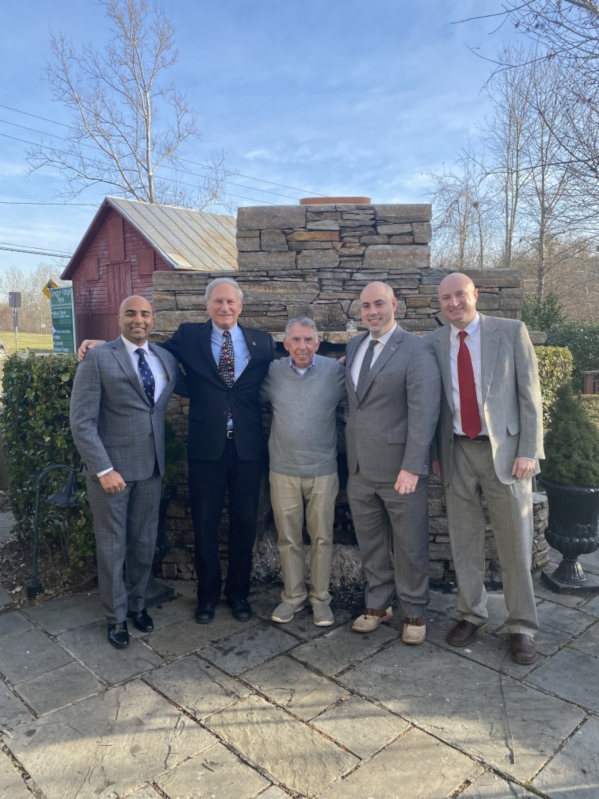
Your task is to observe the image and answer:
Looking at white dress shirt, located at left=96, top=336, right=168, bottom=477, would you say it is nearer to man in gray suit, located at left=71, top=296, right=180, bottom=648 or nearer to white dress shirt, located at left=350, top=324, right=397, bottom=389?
man in gray suit, located at left=71, top=296, right=180, bottom=648

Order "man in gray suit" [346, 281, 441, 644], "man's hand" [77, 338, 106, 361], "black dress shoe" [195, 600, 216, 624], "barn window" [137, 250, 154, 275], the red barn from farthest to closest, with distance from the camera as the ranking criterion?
"barn window" [137, 250, 154, 275]
the red barn
"black dress shoe" [195, 600, 216, 624]
"man's hand" [77, 338, 106, 361]
"man in gray suit" [346, 281, 441, 644]

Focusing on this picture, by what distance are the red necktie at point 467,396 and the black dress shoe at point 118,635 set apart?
82.1 inches

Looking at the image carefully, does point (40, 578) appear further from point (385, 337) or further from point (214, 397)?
point (385, 337)

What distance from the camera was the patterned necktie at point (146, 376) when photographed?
303cm

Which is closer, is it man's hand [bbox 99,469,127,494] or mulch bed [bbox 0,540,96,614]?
man's hand [bbox 99,469,127,494]

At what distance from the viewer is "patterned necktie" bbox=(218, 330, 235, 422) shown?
3.23 metres

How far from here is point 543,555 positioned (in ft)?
13.2

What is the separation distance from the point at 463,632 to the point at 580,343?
12.0 metres

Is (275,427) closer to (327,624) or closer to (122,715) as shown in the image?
(327,624)

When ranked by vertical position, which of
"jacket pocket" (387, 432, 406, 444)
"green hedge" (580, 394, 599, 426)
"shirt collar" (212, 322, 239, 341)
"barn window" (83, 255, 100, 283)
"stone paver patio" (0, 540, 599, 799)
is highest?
"barn window" (83, 255, 100, 283)

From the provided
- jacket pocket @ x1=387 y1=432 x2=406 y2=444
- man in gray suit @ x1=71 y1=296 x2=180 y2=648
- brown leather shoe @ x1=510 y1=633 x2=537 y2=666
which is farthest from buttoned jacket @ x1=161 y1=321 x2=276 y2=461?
brown leather shoe @ x1=510 y1=633 x2=537 y2=666

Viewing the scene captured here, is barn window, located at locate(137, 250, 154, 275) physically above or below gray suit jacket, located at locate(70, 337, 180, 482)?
above

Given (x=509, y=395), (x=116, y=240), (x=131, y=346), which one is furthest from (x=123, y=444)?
(x=116, y=240)

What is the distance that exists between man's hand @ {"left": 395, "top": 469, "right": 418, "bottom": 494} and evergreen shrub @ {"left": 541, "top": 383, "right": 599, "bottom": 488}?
3.91 ft
